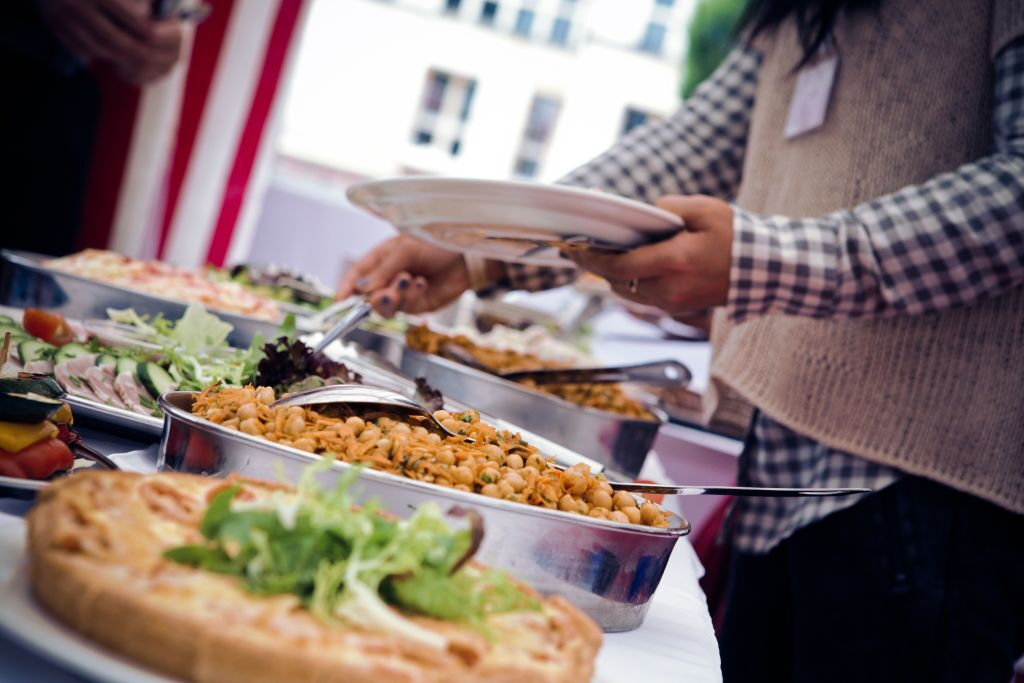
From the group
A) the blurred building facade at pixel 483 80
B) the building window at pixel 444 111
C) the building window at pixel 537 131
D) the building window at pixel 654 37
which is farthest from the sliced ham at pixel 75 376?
the building window at pixel 654 37

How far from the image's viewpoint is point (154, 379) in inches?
45.6

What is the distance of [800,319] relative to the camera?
1.66 meters

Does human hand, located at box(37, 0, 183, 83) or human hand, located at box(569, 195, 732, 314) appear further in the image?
human hand, located at box(37, 0, 183, 83)

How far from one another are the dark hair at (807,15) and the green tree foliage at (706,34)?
3799 mm

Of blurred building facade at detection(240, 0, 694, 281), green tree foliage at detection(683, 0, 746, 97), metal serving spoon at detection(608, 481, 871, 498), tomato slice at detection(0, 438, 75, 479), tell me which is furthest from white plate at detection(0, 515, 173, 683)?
blurred building facade at detection(240, 0, 694, 281)

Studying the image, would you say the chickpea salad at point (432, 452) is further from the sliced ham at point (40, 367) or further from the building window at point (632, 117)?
the building window at point (632, 117)

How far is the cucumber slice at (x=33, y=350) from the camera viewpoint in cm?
110

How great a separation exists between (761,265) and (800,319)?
0.36 m

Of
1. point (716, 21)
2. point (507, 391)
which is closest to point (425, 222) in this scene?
point (507, 391)

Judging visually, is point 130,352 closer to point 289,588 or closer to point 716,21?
point 289,588

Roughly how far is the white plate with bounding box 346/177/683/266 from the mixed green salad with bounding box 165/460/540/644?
2.28 feet

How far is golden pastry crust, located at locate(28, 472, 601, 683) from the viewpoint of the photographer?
46cm

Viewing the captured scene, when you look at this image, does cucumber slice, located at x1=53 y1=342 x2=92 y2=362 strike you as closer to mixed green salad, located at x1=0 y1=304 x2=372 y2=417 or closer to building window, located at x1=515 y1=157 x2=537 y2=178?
mixed green salad, located at x1=0 y1=304 x2=372 y2=417

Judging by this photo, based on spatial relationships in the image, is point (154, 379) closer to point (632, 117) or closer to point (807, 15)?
point (807, 15)
